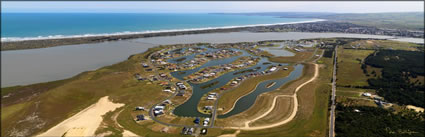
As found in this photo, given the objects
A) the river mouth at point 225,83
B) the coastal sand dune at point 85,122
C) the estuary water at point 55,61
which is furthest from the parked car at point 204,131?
the estuary water at point 55,61

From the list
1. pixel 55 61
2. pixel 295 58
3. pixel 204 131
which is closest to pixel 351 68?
pixel 295 58

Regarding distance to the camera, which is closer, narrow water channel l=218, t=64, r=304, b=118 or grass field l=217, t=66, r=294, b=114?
narrow water channel l=218, t=64, r=304, b=118

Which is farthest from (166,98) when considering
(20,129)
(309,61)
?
(309,61)

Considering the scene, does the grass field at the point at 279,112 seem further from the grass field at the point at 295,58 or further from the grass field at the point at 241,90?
the grass field at the point at 295,58

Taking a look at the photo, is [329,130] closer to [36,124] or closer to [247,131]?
[247,131]

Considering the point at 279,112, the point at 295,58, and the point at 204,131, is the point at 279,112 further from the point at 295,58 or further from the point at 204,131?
the point at 295,58

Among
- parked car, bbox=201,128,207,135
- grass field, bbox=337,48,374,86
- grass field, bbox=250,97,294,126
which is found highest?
grass field, bbox=337,48,374,86

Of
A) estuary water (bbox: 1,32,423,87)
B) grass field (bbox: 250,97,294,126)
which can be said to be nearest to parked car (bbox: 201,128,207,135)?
grass field (bbox: 250,97,294,126)

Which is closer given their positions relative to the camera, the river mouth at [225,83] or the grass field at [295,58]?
the river mouth at [225,83]

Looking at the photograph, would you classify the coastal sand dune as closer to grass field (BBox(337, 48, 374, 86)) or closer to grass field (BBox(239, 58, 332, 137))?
grass field (BBox(239, 58, 332, 137))
